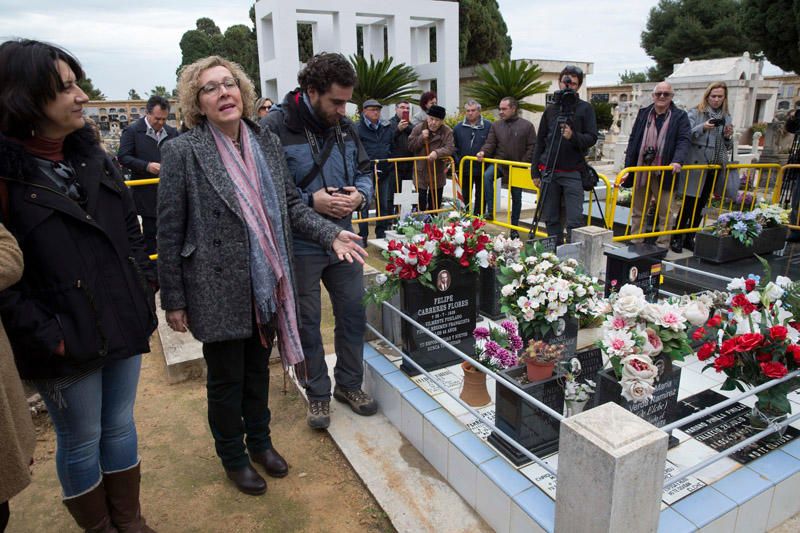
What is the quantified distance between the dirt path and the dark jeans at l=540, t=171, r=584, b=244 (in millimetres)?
3438

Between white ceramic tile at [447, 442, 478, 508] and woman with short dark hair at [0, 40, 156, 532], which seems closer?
woman with short dark hair at [0, 40, 156, 532]

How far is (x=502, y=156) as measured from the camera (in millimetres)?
7141

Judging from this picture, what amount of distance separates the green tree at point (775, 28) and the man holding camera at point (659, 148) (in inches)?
579

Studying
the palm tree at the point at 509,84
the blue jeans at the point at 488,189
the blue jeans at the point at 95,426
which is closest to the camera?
the blue jeans at the point at 95,426

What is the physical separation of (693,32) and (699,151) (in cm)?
4085

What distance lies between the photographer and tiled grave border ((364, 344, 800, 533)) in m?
2.14

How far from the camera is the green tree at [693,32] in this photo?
38.3m

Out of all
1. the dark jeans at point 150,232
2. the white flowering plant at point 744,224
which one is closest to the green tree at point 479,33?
the white flowering plant at point 744,224

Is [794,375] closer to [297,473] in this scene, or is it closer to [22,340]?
[297,473]

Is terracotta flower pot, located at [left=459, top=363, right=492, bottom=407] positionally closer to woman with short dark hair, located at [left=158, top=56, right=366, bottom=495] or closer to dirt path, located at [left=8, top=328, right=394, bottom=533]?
dirt path, located at [left=8, top=328, right=394, bottom=533]

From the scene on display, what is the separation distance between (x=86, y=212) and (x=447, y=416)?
1941 mm

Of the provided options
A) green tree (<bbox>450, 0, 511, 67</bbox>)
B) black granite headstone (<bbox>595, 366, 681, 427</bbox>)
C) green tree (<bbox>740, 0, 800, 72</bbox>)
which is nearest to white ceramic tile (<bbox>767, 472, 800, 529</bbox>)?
black granite headstone (<bbox>595, 366, 681, 427</bbox>)

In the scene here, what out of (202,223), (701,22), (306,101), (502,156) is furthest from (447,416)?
(701,22)

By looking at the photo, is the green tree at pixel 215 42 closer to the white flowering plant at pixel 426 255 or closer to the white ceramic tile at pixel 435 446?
the white flowering plant at pixel 426 255
